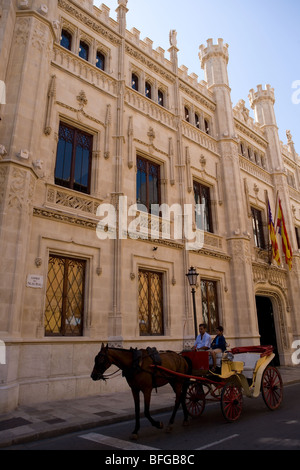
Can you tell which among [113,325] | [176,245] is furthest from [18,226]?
[176,245]

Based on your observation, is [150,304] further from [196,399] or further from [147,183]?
[196,399]

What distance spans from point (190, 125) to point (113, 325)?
39.8 ft

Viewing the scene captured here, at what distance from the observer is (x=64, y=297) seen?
35.1ft

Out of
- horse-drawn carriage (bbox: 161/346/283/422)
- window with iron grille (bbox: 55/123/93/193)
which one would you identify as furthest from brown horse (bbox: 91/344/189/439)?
window with iron grille (bbox: 55/123/93/193)

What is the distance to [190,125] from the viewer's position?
1809 centimetres

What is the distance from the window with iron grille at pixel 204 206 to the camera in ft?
56.1

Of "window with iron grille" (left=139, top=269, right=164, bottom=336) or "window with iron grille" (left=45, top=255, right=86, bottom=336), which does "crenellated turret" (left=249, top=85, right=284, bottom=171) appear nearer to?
"window with iron grille" (left=139, top=269, right=164, bottom=336)

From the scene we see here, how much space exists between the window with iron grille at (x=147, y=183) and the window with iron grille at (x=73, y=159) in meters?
2.64

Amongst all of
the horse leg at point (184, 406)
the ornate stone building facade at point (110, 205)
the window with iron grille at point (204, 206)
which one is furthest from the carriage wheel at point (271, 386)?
the window with iron grille at point (204, 206)

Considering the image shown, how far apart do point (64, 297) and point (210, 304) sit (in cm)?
795

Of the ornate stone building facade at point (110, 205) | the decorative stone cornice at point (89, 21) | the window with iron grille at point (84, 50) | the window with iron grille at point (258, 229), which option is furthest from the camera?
the window with iron grille at point (258, 229)

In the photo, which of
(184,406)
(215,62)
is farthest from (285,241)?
(184,406)

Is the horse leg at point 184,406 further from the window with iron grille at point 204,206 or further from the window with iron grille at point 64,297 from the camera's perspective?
the window with iron grille at point 204,206

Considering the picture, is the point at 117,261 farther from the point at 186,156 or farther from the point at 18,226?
the point at 186,156
